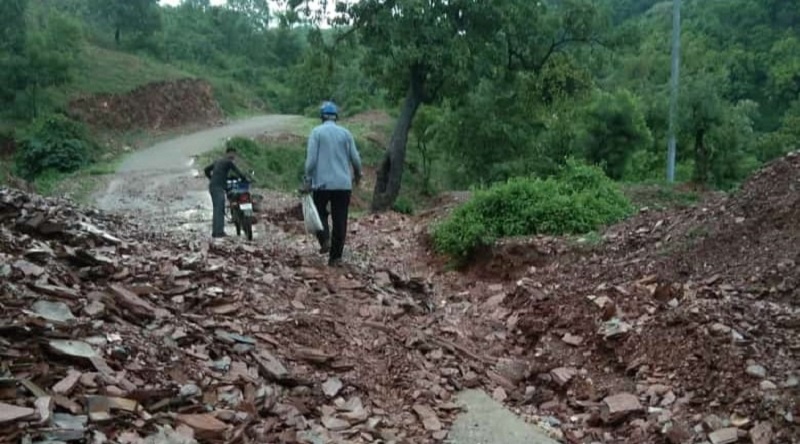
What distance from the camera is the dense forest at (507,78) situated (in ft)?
46.7

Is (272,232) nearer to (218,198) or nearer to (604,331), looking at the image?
(218,198)

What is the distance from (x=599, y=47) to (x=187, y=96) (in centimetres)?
2529

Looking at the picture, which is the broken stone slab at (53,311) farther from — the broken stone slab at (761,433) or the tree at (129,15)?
the tree at (129,15)

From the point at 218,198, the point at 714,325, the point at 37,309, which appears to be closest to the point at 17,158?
the point at 218,198

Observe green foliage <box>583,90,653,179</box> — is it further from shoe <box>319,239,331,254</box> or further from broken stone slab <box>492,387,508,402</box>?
broken stone slab <box>492,387,508,402</box>

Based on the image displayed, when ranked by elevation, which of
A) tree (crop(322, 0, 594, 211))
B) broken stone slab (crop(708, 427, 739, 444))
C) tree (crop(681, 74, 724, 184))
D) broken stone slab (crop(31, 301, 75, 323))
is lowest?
broken stone slab (crop(708, 427, 739, 444))

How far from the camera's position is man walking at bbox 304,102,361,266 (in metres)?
7.04

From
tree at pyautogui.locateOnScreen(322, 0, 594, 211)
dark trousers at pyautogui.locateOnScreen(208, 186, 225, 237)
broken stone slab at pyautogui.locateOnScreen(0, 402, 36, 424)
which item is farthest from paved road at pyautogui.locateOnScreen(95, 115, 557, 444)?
tree at pyautogui.locateOnScreen(322, 0, 594, 211)

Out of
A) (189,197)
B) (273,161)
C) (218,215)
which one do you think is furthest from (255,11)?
(218,215)

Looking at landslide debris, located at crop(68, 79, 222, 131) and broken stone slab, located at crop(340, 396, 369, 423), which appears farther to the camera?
landslide debris, located at crop(68, 79, 222, 131)

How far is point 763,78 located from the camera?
3991 cm

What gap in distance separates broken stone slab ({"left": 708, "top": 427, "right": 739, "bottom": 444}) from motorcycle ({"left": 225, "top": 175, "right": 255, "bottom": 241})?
735 centimetres

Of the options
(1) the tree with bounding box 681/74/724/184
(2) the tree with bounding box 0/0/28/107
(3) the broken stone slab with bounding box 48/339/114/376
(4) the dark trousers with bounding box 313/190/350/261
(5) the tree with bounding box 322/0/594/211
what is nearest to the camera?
(3) the broken stone slab with bounding box 48/339/114/376

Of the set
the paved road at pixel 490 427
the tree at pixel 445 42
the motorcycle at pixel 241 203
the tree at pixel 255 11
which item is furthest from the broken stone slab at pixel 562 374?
the tree at pixel 255 11
